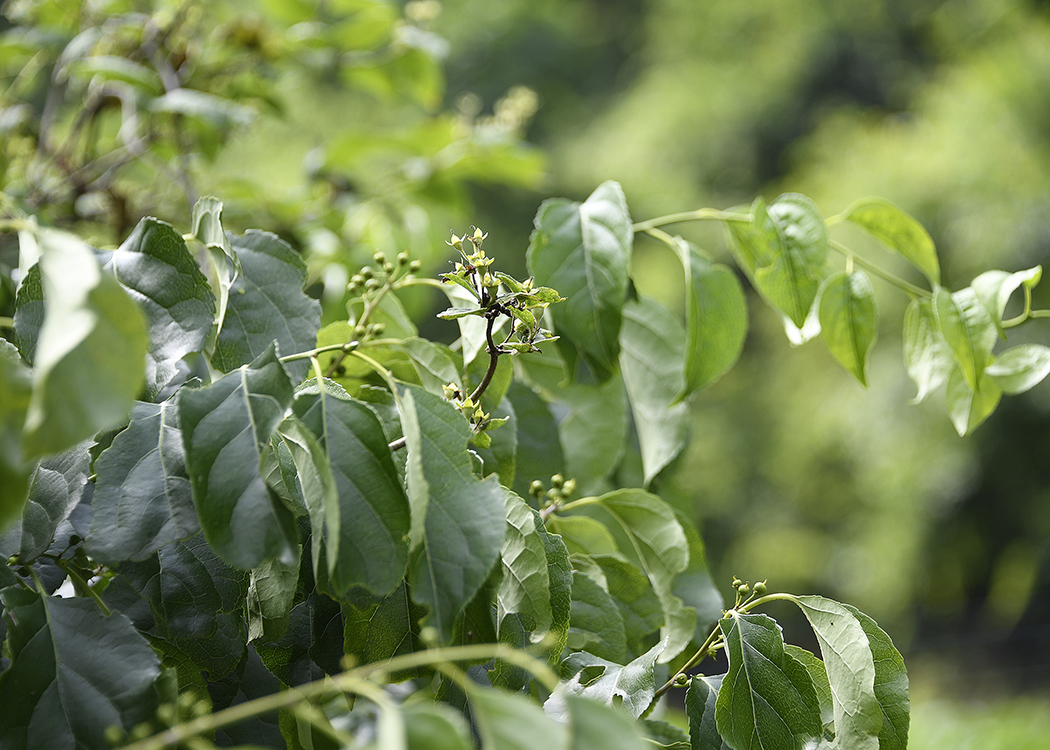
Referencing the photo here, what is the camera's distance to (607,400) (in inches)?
24.6

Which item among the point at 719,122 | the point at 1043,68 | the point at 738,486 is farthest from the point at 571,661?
the point at 719,122

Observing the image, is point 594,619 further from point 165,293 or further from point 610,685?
point 165,293

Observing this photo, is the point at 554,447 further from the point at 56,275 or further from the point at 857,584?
the point at 857,584

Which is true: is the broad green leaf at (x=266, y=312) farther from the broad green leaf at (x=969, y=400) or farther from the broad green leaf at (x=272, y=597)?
the broad green leaf at (x=969, y=400)

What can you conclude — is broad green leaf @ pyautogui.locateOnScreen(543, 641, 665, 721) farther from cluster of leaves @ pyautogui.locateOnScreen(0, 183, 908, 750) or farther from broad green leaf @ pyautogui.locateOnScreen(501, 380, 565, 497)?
broad green leaf @ pyautogui.locateOnScreen(501, 380, 565, 497)

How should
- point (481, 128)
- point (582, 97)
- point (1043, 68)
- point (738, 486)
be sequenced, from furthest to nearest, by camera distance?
point (582, 97) < point (738, 486) < point (1043, 68) < point (481, 128)

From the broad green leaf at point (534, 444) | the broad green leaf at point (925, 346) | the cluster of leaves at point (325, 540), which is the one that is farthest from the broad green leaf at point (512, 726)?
the broad green leaf at point (925, 346)

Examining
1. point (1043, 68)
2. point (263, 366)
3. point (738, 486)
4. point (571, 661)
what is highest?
point (263, 366)

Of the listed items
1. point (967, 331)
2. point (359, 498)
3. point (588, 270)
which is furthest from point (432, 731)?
point (967, 331)

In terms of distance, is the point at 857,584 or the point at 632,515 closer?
the point at 632,515

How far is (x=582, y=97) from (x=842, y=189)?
11.6ft

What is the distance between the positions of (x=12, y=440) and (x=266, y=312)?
22cm

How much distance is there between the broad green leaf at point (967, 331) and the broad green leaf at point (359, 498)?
38cm

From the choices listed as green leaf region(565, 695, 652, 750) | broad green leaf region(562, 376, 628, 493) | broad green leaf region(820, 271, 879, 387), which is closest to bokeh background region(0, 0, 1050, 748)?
broad green leaf region(562, 376, 628, 493)
